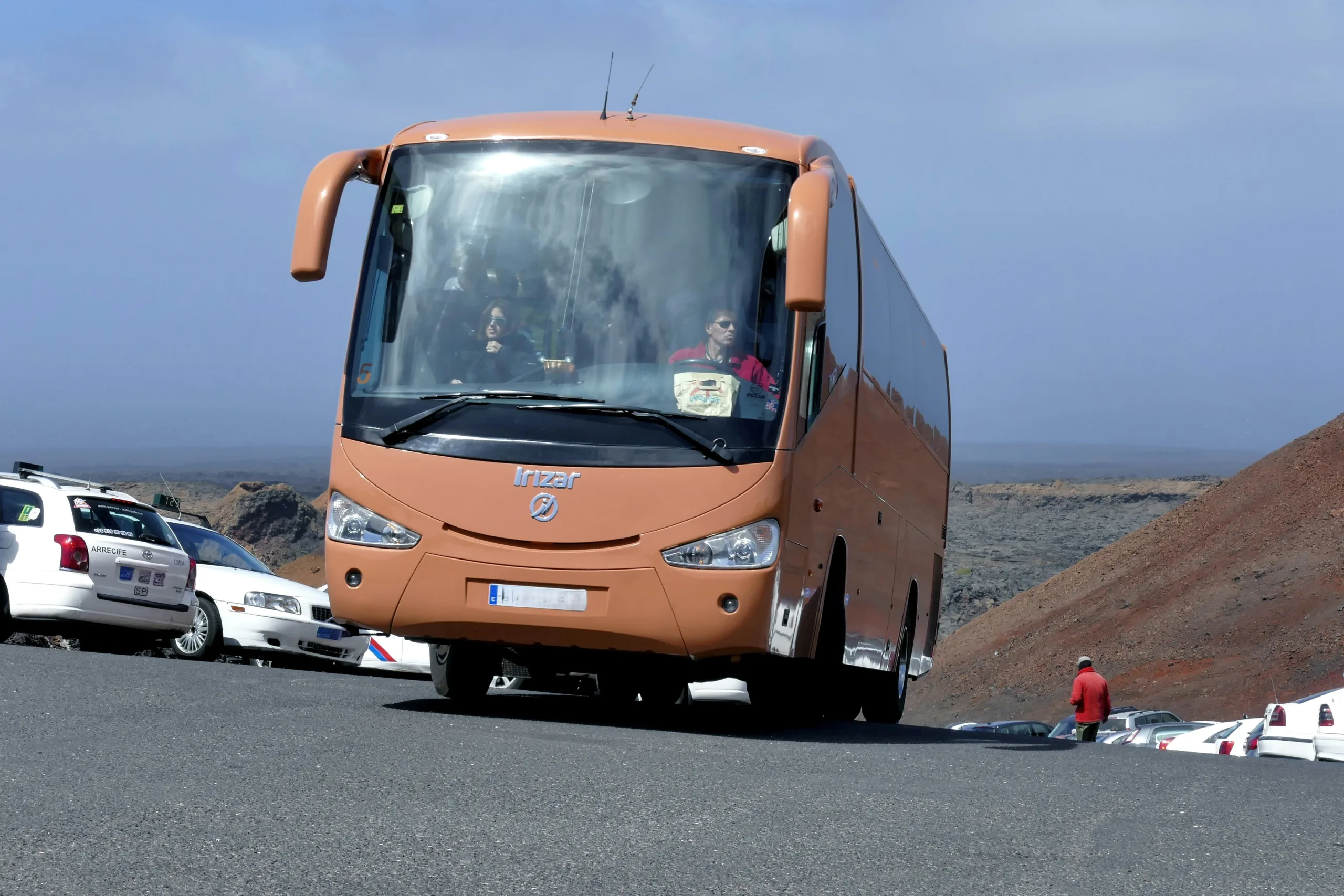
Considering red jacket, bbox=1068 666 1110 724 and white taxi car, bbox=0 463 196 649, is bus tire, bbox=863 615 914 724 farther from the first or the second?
white taxi car, bbox=0 463 196 649

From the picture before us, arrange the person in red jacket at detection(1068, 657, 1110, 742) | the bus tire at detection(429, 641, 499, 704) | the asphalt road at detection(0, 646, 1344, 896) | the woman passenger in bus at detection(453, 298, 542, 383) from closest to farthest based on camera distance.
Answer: the asphalt road at detection(0, 646, 1344, 896) < the woman passenger in bus at detection(453, 298, 542, 383) < the bus tire at detection(429, 641, 499, 704) < the person in red jacket at detection(1068, 657, 1110, 742)

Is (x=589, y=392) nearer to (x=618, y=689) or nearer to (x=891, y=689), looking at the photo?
(x=618, y=689)

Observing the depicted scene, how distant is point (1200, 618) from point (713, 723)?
54.9 metres

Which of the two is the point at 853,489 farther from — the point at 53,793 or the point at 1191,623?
the point at 1191,623

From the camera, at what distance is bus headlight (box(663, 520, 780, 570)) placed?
9.66 metres

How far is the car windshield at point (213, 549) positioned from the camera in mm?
19969

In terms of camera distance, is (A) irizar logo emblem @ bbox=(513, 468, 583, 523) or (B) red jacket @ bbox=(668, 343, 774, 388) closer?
(A) irizar logo emblem @ bbox=(513, 468, 583, 523)

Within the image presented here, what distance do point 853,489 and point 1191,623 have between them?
54.7 m

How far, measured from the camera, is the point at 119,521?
17.0 m

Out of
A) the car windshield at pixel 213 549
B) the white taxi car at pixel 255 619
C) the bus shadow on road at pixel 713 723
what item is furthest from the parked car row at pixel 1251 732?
the car windshield at pixel 213 549

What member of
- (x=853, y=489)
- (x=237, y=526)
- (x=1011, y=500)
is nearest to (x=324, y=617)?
(x=853, y=489)

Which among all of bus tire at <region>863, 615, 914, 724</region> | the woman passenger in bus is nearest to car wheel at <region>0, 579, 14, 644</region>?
bus tire at <region>863, 615, 914, 724</region>

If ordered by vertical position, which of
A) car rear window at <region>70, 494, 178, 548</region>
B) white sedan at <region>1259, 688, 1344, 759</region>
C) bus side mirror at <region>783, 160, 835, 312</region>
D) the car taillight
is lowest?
white sedan at <region>1259, 688, 1344, 759</region>

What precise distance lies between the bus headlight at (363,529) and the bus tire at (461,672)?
1.59 meters
